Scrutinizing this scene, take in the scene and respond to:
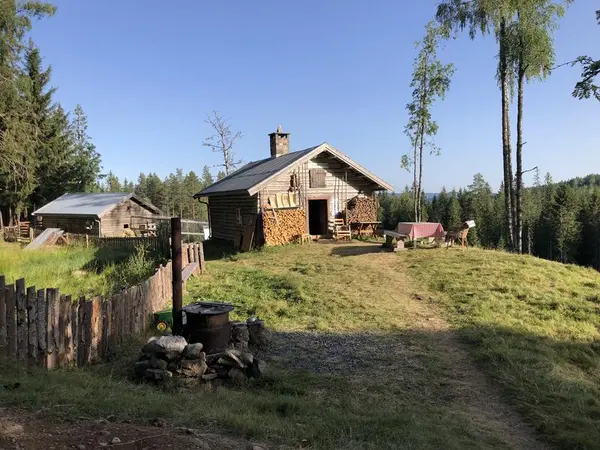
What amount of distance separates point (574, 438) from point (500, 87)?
18443 millimetres

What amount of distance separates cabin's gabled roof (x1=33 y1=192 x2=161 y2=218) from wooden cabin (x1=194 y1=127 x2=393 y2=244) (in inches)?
580

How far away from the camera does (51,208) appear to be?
38.3 meters

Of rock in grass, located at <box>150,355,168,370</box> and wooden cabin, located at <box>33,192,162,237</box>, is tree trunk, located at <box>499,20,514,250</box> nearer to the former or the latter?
rock in grass, located at <box>150,355,168,370</box>

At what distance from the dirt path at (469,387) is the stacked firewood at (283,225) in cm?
870

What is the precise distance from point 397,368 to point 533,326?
4.24 m

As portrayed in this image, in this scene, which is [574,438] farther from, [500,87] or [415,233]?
[500,87]

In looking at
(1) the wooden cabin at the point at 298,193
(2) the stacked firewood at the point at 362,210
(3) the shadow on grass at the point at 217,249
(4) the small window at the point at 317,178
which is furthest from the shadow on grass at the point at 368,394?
(2) the stacked firewood at the point at 362,210

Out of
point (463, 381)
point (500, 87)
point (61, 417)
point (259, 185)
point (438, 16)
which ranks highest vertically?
point (438, 16)

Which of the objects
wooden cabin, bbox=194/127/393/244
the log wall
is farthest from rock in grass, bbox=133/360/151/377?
the log wall

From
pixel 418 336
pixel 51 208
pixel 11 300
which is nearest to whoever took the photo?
pixel 11 300

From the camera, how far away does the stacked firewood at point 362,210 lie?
22.5 metres

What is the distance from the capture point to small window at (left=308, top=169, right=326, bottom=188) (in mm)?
21733

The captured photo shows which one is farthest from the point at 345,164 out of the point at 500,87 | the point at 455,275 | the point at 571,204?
the point at 571,204

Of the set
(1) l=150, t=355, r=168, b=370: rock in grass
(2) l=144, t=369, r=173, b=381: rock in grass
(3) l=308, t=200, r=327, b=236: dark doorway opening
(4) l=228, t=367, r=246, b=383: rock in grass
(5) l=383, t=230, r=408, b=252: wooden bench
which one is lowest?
(4) l=228, t=367, r=246, b=383: rock in grass
